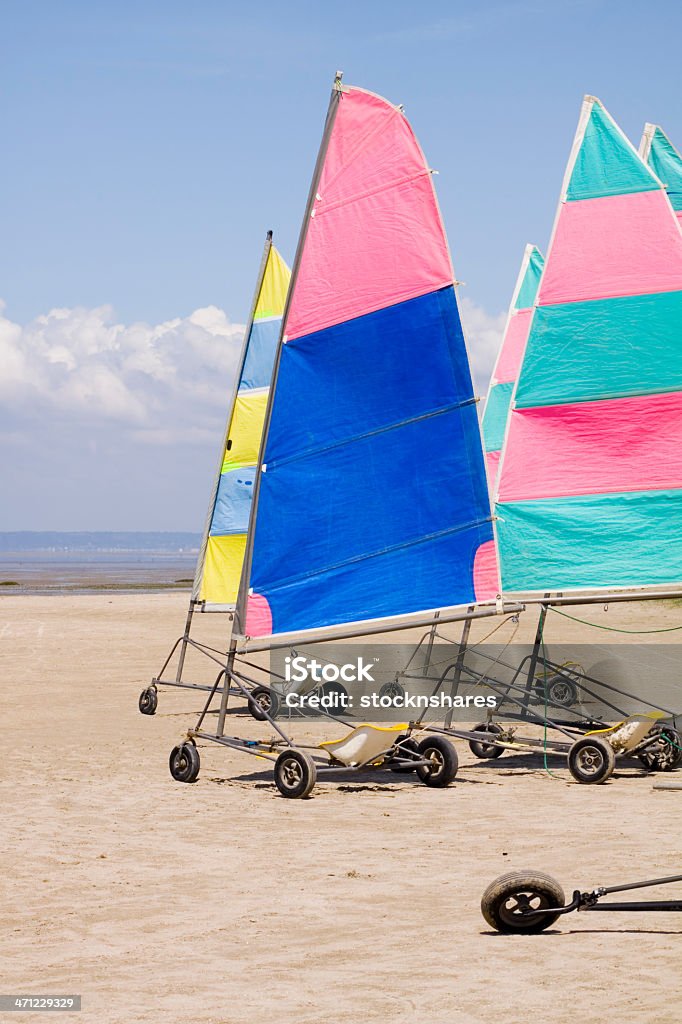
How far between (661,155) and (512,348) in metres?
5.15

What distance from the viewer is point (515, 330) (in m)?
20.8

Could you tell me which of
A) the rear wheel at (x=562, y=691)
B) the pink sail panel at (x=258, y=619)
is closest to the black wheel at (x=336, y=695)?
the rear wheel at (x=562, y=691)

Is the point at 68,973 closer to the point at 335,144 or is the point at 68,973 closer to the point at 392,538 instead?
the point at 392,538

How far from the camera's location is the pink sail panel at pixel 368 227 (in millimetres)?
12977

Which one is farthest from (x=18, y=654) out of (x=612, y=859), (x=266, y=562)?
(x=612, y=859)

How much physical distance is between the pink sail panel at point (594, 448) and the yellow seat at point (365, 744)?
10.5 ft

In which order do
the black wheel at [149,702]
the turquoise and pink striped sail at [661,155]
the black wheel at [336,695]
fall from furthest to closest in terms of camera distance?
the black wheel at [149,702] < the black wheel at [336,695] < the turquoise and pink striped sail at [661,155]

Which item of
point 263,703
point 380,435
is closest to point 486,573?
point 380,435

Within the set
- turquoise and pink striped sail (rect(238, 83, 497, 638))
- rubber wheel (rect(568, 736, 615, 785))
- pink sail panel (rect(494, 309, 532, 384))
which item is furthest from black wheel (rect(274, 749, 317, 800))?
pink sail panel (rect(494, 309, 532, 384))

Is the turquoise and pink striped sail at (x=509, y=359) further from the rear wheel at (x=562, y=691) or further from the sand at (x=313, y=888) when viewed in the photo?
the sand at (x=313, y=888)

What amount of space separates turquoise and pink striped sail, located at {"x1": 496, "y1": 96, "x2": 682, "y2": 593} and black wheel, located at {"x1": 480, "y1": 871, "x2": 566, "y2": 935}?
6.79 m

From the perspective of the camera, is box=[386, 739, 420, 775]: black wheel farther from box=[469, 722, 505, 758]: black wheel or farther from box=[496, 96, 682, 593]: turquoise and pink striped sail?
box=[496, 96, 682, 593]: turquoise and pink striped sail

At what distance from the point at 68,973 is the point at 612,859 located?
4145mm

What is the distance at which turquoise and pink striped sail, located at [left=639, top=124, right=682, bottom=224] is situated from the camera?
1606 centimetres
